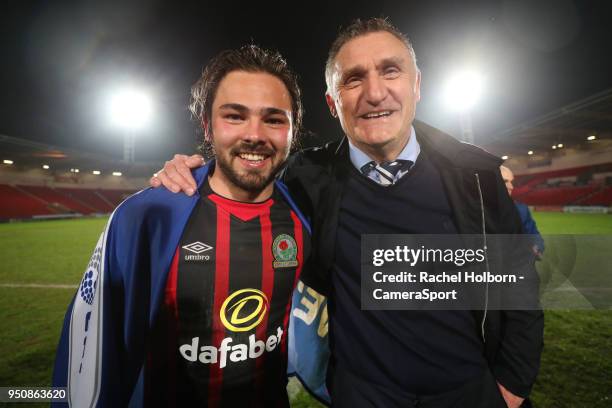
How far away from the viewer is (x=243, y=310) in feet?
5.07

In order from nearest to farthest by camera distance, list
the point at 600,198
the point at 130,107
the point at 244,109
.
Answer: the point at 244,109, the point at 600,198, the point at 130,107

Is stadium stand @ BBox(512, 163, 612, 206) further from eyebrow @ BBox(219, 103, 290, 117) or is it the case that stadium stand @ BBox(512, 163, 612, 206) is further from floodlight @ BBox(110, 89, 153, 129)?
floodlight @ BBox(110, 89, 153, 129)

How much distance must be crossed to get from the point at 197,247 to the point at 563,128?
27903 millimetres

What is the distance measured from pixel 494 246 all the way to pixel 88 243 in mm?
13085

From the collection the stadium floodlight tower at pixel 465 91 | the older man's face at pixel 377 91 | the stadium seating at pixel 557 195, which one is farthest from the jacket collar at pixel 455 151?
the stadium seating at pixel 557 195

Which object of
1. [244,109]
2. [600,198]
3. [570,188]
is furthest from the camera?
[570,188]

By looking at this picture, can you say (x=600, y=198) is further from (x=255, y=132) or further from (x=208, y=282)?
(x=208, y=282)

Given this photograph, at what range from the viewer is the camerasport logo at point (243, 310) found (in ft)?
4.98

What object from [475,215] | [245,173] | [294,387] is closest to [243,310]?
[245,173]

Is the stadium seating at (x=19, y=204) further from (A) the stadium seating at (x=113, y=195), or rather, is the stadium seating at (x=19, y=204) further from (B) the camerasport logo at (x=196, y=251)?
(B) the camerasport logo at (x=196, y=251)

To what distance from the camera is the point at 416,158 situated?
1.72 metres

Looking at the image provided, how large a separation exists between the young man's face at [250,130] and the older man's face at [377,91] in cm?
41

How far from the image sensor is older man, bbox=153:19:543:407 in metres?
1.49

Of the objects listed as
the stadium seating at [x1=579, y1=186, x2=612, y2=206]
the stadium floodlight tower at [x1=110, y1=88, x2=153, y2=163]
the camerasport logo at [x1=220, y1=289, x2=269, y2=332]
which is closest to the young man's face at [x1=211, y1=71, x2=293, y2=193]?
the camerasport logo at [x1=220, y1=289, x2=269, y2=332]
